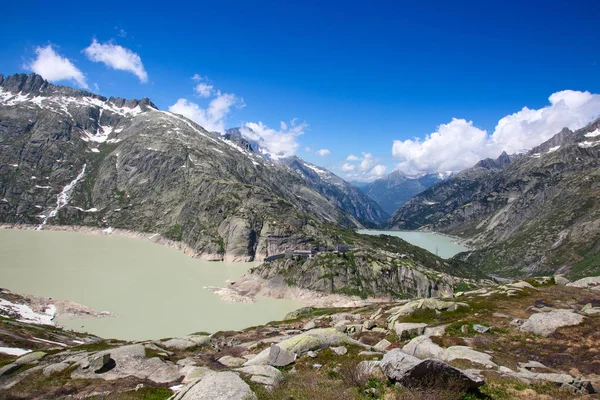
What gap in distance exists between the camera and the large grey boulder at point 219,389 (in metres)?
13.7

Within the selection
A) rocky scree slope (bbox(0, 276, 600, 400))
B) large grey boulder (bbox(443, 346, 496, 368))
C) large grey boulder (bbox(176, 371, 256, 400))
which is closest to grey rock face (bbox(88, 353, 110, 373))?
rocky scree slope (bbox(0, 276, 600, 400))

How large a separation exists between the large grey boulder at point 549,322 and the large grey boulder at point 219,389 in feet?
83.9

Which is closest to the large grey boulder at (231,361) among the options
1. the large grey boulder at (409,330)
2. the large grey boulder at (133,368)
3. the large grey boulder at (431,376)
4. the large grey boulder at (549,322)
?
the large grey boulder at (133,368)

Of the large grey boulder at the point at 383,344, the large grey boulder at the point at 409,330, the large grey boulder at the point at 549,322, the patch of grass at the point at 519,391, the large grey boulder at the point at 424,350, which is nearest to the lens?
the patch of grass at the point at 519,391

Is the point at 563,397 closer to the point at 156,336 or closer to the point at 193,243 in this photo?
the point at 156,336

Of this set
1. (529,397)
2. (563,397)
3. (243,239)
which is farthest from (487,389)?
(243,239)

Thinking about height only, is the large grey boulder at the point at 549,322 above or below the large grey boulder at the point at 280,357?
above

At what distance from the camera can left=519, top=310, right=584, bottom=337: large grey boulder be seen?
26642 mm

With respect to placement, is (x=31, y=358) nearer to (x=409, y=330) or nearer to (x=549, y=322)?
(x=409, y=330)

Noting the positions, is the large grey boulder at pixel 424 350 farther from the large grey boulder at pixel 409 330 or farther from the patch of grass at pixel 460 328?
the patch of grass at pixel 460 328

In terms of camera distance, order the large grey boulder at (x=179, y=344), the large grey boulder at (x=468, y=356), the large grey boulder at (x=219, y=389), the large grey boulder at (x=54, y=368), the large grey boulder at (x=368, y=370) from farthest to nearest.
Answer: the large grey boulder at (x=179, y=344) < the large grey boulder at (x=54, y=368) < the large grey boulder at (x=468, y=356) < the large grey boulder at (x=368, y=370) < the large grey boulder at (x=219, y=389)

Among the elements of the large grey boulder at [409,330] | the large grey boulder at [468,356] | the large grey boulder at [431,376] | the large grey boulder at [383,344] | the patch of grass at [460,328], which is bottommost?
the large grey boulder at [383,344]

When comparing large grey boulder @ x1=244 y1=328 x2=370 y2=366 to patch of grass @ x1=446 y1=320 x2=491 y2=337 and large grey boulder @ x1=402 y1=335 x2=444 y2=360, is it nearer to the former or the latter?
large grey boulder @ x1=402 y1=335 x2=444 y2=360

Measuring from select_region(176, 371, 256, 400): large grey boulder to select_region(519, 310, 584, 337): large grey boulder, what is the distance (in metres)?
25.6
